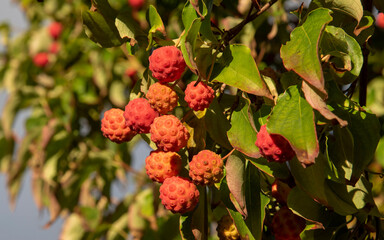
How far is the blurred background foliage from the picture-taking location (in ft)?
6.80

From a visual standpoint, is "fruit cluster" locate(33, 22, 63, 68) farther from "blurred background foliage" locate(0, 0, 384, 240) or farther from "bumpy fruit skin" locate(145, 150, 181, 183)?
"bumpy fruit skin" locate(145, 150, 181, 183)

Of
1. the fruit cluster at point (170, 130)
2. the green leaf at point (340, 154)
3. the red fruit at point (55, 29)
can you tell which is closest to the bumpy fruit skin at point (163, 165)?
the fruit cluster at point (170, 130)

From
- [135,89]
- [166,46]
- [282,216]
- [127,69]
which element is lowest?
[127,69]

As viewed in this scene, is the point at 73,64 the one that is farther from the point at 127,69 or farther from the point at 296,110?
the point at 296,110

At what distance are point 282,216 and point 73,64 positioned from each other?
6.71 ft

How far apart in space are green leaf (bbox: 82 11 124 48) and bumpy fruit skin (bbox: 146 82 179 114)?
145 millimetres

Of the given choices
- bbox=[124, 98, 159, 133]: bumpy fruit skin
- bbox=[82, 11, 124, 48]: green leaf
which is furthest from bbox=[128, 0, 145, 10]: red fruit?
bbox=[124, 98, 159, 133]: bumpy fruit skin

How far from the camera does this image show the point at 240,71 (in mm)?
710

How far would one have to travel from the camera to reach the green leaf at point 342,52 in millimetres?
695

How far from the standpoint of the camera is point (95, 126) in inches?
96.8

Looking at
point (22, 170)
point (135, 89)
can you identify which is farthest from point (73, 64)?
point (135, 89)

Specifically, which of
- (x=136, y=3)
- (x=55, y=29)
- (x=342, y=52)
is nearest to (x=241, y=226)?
(x=342, y=52)

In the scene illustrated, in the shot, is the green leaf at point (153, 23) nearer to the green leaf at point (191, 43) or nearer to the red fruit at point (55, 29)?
Answer: the green leaf at point (191, 43)

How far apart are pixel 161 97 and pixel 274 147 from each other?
17 cm
